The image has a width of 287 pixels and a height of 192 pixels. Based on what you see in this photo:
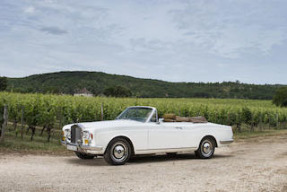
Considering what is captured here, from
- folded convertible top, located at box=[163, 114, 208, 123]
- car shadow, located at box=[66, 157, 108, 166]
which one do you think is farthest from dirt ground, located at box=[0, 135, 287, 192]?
folded convertible top, located at box=[163, 114, 208, 123]

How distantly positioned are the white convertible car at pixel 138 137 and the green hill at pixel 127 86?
64.3 meters

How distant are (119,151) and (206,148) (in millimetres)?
3429

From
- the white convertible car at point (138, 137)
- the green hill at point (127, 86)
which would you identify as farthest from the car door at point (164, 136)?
the green hill at point (127, 86)

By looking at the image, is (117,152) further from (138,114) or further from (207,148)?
(207,148)

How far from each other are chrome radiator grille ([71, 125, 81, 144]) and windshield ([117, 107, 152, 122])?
5.72 ft

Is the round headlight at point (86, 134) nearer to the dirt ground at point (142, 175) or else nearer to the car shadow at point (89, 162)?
the dirt ground at point (142, 175)

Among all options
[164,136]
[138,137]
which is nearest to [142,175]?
[138,137]

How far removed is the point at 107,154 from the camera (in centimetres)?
959

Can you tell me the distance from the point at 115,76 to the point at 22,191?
10374 centimetres

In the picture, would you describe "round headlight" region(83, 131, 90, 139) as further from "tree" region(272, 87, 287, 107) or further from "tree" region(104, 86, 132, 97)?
"tree" region(104, 86, 132, 97)

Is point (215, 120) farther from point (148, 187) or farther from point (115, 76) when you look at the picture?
point (115, 76)

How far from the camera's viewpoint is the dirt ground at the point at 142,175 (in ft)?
23.3

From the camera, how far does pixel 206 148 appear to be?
A: 11.8 metres

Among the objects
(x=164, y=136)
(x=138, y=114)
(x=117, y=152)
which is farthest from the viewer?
(x=138, y=114)
